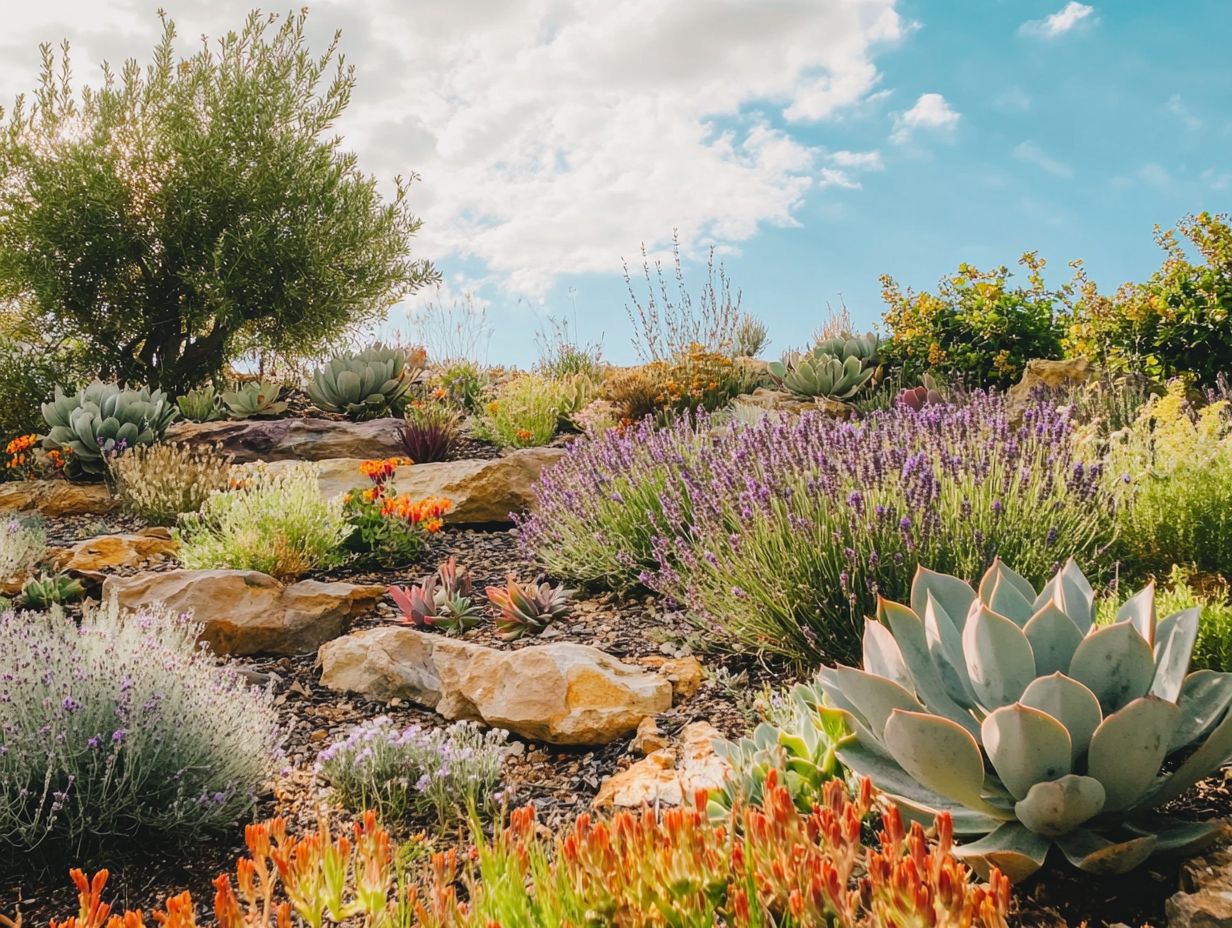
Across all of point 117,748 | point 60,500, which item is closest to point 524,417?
point 60,500

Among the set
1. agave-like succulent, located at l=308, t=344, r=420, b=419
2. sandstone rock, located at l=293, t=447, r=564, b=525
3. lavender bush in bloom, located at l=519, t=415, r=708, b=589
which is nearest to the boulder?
lavender bush in bloom, located at l=519, t=415, r=708, b=589

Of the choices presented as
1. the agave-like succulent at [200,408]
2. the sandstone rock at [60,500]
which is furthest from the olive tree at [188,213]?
the sandstone rock at [60,500]

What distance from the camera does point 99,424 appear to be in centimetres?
907

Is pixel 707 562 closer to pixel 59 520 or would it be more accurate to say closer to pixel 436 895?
pixel 436 895

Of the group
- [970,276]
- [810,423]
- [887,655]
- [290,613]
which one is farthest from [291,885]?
[970,276]

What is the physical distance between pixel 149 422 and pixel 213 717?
7.06 m

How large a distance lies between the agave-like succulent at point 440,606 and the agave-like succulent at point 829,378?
637cm

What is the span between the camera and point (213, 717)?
11.4ft

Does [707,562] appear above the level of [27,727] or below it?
above

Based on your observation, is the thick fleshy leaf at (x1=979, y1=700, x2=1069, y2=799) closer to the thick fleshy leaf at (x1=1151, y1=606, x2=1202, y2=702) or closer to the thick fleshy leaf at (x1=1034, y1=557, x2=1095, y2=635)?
the thick fleshy leaf at (x1=1151, y1=606, x2=1202, y2=702)

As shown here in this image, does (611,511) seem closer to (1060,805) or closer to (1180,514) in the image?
(1180,514)

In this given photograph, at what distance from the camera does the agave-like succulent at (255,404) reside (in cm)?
1162

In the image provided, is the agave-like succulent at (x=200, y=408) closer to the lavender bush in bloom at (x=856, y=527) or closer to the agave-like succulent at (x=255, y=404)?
the agave-like succulent at (x=255, y=404)

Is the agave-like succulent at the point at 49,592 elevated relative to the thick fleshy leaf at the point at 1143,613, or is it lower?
lower
